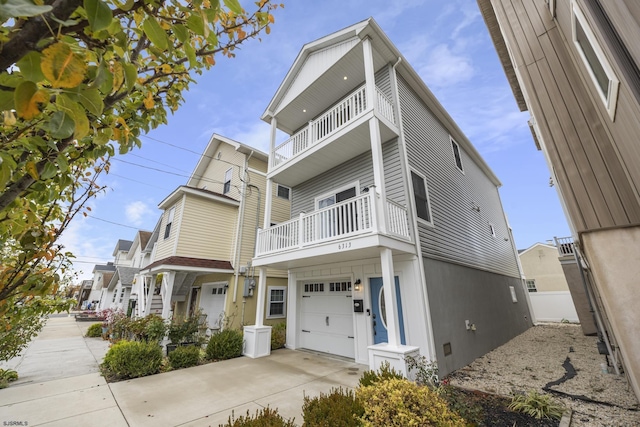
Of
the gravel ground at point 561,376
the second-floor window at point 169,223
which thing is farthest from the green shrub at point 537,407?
the second-floor window at point 169,223

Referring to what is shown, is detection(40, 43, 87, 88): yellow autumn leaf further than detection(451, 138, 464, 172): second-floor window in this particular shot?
No

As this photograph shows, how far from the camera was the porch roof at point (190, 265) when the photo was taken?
10.3 metres

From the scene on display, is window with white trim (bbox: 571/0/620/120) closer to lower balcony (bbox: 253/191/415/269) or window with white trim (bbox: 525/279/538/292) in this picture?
lower balcony (bbox: 253/191/415/269)

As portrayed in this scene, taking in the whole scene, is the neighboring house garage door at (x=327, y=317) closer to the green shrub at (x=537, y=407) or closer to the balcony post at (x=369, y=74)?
the green shrub at (x=537, y=407)

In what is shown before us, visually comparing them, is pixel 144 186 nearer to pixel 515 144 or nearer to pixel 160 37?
pixel 160 37

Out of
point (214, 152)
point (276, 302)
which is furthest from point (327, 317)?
point (214, 152)

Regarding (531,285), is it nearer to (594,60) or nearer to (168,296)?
(594,60)

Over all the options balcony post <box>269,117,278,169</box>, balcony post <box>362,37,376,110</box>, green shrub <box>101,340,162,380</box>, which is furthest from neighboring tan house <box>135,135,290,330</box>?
balcony post <box>362,37,376,110</box>

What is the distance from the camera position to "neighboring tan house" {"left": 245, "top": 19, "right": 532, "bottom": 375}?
664 cm

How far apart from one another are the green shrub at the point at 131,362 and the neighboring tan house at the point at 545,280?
75.8 ft

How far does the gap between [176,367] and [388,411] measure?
642 cm

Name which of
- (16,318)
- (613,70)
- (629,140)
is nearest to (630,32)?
(613,70)

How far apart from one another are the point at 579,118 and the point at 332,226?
5.32m

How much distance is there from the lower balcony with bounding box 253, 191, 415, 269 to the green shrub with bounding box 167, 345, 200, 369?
3.10 m
